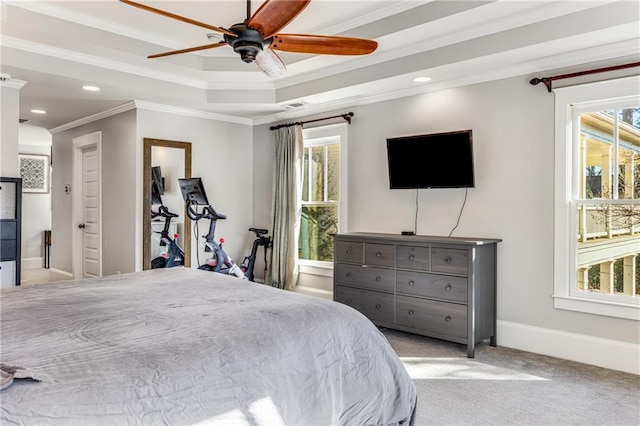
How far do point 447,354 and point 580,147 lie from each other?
6.77 ft

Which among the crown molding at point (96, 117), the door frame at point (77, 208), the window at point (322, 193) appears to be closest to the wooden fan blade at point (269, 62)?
the window at point (322, 193)

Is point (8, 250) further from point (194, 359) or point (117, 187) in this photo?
point (194, 359)

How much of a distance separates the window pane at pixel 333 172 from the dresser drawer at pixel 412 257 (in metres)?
1.59

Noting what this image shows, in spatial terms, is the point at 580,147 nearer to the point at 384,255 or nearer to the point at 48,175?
the point at 384,255

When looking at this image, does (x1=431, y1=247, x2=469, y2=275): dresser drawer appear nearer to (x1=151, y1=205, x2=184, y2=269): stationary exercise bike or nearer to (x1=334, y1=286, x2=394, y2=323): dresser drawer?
(x1=334, y1=286, x2=394, y2=323): dresser drawer

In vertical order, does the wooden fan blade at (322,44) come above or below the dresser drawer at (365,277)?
above

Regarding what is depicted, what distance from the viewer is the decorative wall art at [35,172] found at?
884cm

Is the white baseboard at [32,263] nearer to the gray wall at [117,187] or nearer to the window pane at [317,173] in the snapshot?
the gray wall at [117,187]

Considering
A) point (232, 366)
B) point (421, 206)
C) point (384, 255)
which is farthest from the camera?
point (421, 206)

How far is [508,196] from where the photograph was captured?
3.93 metres

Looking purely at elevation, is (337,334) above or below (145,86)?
below

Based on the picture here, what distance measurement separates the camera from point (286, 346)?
1.73 meters

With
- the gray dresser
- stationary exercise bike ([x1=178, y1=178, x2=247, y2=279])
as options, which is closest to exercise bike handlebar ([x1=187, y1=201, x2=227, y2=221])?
stationary exercise bike ([x1=178, y1=178, x2=247, y2=279])

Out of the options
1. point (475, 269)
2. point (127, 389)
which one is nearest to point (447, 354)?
point (475, 269)
